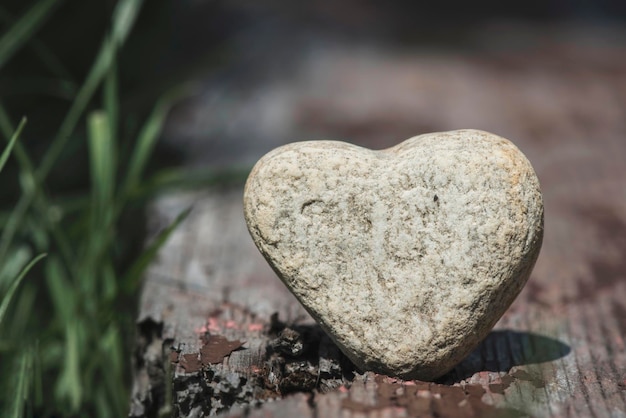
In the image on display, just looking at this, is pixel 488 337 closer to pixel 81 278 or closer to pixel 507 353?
pixel 507 353

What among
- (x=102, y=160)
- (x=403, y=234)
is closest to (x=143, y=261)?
(x=102, y=160)

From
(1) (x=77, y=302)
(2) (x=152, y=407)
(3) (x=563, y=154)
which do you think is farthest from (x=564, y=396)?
(3) (x=563, y=154)

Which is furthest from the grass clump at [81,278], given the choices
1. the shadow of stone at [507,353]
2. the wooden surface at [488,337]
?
the shadow of stone at [507,353]

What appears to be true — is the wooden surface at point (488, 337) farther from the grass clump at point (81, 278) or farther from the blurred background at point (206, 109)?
the grass clump at point (81, 278)

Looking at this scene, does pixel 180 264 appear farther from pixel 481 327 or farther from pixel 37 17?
pixel 481 327

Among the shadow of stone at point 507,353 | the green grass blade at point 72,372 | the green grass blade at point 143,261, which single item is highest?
the green grass blade at point 143,261

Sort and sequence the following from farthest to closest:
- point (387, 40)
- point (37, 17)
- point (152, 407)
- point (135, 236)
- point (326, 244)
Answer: point (387, 40) < point (135, 236) < point (37, 17) < point (152, 407) < point (326, 244)
